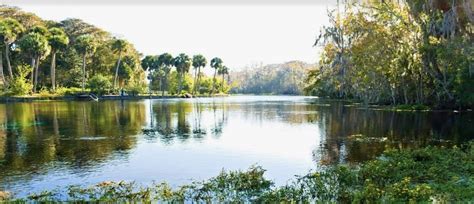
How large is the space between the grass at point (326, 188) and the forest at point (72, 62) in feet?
308

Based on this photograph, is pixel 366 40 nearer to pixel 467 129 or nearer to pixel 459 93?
pixel 459 93

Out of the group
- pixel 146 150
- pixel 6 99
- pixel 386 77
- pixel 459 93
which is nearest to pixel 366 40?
pixel 386 77

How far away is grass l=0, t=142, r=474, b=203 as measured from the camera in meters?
14.0

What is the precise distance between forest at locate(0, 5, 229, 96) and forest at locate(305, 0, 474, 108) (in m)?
65.4

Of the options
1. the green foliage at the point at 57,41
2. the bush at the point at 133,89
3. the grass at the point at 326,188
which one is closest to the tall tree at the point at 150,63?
the bush at the point at 133,89

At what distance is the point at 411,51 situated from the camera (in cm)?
6091

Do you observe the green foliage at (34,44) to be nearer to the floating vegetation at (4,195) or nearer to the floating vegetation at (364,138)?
the floating vegetation at (364,138)

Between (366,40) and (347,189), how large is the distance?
53.9 meters

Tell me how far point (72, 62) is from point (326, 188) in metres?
124

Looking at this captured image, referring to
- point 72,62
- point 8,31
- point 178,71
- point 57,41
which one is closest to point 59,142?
point 8,31

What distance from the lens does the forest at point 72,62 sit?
103 metres

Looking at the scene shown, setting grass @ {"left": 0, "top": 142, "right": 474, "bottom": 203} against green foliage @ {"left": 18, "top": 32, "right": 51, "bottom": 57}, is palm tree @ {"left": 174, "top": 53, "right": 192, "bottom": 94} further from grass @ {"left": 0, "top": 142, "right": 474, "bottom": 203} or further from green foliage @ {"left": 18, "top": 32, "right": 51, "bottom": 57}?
grass @ {"left": 0, "top": 142, "right": 474, "bottom": 203}

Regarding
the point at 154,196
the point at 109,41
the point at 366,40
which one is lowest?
the point at 154,196

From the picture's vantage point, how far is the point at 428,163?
65.2 feet
